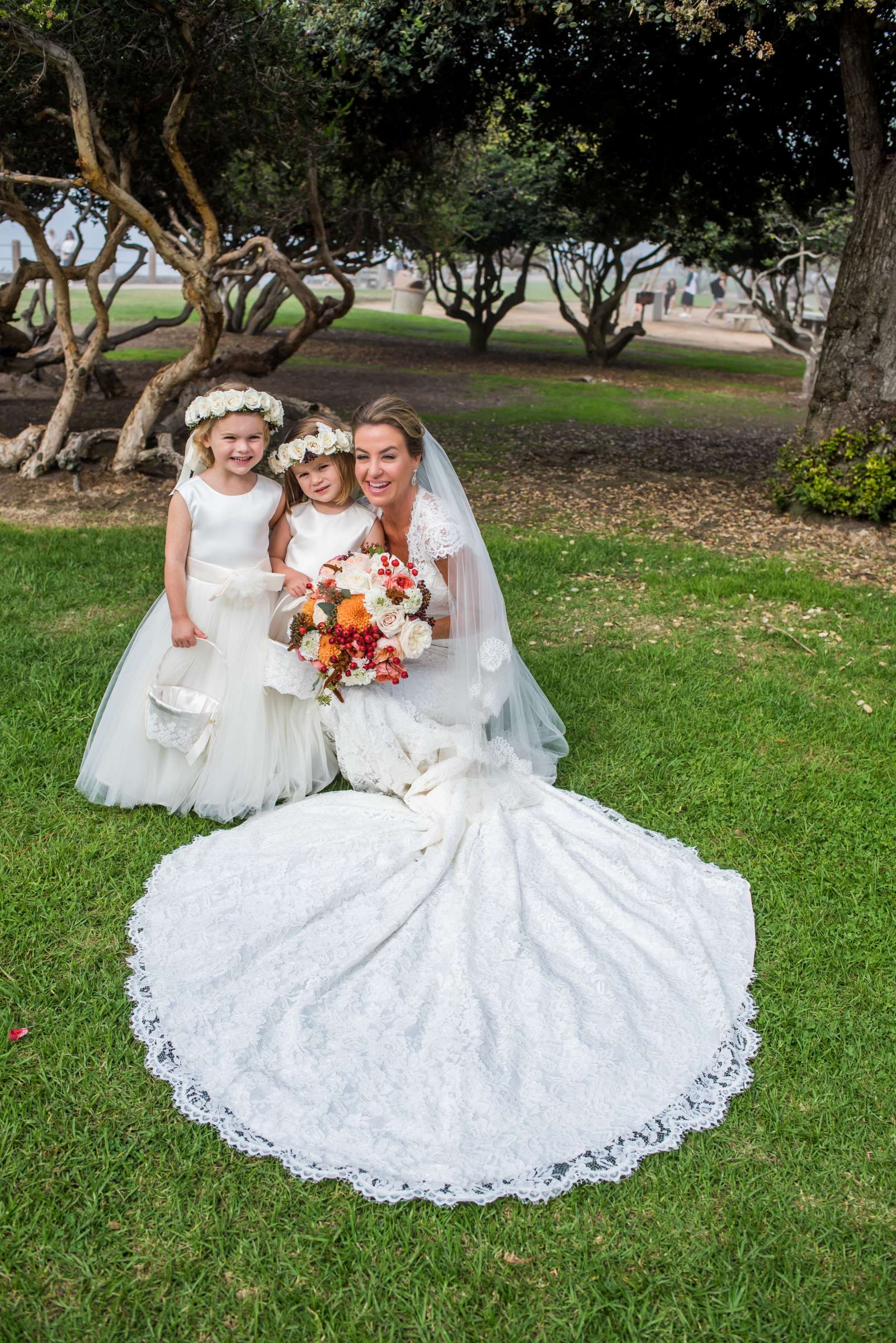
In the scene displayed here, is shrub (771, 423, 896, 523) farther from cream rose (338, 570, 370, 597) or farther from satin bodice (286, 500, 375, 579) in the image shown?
cream rose (338, 570, 370, 597)

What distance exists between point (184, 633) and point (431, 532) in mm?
1131

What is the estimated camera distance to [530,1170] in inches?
111

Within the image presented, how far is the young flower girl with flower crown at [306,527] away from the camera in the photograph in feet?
14.8

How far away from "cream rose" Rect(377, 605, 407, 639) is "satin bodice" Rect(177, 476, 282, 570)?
0.73 meters

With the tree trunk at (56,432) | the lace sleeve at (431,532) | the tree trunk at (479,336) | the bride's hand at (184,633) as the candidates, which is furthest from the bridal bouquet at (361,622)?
the tree trunk at (479,336)

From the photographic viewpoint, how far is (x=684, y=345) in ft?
105

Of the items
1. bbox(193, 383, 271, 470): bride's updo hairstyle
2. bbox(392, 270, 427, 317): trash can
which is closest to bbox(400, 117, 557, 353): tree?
bbox(392, 270, 427, 317): trash can

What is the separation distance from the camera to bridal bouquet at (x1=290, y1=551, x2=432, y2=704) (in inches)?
166

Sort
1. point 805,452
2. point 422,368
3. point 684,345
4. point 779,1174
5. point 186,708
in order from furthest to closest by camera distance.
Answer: point 684,345
point 422,368
point 805,452
point 186,708
point 779,1174

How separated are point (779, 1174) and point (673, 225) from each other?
14.5 metres

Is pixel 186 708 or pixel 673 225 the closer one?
pixel 186 708

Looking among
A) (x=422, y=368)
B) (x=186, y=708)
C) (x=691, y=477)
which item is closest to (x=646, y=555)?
(x=691, y=477)

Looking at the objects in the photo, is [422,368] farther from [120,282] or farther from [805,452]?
[805,452]

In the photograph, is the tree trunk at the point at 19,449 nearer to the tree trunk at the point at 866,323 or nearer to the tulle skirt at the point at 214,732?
the tulle skirt at the point at 214,732
